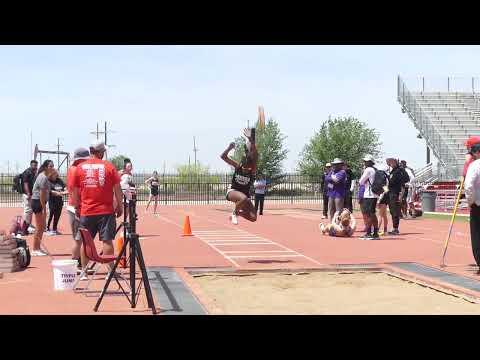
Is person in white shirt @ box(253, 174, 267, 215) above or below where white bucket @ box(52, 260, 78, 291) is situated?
above

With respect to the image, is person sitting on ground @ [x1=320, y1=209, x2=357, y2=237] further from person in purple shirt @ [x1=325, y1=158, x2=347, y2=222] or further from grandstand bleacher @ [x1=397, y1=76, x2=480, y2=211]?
grandstand bleacher @ [x1=397, y1=76, x2=480, y2=211]

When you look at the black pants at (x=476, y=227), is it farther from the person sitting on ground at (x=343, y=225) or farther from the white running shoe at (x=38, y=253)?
the white running shoe at (x=38, y=253)

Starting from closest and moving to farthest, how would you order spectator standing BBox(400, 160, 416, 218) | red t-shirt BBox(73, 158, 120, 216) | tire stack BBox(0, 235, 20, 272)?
red t-shirt BBox(73, 158, 120, 216)
tire stack BBox(0, 235, 20, 272)
spectator standing BBox(400, 160, 416, 218)

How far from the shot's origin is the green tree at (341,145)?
60.5 metres

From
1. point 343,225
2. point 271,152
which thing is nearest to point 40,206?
point 343,225

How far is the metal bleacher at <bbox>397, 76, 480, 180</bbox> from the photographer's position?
4066cm

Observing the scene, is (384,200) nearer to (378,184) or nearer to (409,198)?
(378,184)

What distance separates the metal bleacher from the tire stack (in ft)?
101

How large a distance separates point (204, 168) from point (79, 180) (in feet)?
278

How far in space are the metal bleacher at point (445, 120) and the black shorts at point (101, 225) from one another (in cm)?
3118

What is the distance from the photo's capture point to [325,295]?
9227mm

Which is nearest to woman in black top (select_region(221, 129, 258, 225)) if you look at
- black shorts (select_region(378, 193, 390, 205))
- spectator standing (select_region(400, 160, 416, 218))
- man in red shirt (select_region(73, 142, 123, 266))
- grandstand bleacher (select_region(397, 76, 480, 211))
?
man in red shirt (select_region(73, 142, 123, 266))

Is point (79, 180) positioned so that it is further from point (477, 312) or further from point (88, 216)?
point (477, 312)
